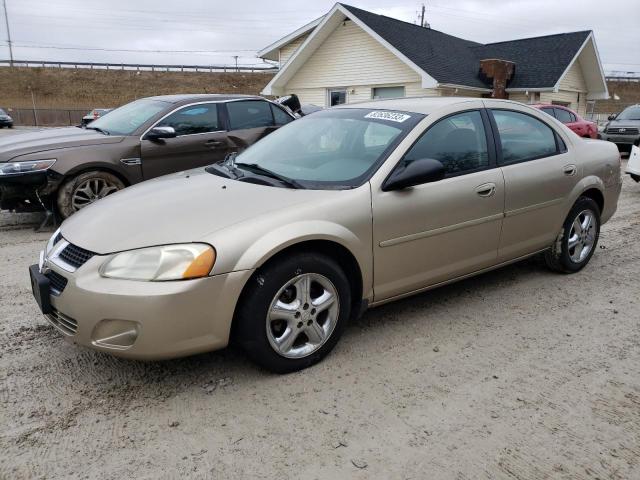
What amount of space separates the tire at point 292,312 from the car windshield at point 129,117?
4585 millimetres

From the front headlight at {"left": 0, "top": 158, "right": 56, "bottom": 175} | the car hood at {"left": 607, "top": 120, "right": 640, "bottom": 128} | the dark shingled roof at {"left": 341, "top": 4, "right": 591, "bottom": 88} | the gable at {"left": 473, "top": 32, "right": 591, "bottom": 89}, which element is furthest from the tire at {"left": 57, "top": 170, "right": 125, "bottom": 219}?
the gable at {"left": 473, "top": 32, "right": 591, "bottom": 89}

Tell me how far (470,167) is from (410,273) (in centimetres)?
94

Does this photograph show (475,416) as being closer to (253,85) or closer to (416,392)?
(416,392)

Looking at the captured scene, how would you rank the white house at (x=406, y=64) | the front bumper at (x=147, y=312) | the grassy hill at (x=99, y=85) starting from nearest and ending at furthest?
the front bumper at (x=147, y=312) < the white house at (x=406, y=64) < the grassy hill at (x=99, y=85)

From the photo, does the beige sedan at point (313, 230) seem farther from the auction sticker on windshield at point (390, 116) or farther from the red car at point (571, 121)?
the red car at point (571, 121)

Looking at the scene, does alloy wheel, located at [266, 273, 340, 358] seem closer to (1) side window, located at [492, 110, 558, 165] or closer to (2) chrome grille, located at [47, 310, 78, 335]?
(2) chrome grille, located at [47, 310, 78, 335]

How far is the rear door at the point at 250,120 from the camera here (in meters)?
7.36

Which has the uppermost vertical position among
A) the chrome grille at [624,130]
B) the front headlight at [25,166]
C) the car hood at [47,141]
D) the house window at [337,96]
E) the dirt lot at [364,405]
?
the house window at [337,96]

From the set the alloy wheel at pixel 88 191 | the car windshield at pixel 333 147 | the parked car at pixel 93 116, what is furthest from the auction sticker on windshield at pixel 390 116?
the parked car at pixel 93 116

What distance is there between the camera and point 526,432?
256 cm

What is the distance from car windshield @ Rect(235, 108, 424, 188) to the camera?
3.40 m

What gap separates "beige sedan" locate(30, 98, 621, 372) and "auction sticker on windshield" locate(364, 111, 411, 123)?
2 centimetres

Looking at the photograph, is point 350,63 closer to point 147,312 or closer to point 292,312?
point 292,312

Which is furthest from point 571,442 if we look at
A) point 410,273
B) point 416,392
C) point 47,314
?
point 47,314
